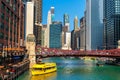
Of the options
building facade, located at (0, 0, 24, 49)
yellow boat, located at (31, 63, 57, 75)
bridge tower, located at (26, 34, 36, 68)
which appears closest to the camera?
yellow boat, located at (31, 63, 57, 75)

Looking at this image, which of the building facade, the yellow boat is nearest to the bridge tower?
the building facade

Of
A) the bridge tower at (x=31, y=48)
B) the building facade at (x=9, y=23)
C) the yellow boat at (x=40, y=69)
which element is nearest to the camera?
the yellow boat at (x=40, y=69)

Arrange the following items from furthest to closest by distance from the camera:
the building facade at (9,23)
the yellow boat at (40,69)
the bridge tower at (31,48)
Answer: the bridge tower at (31,48) < the building facade at (9,23) < the yellow boat at (40,69)

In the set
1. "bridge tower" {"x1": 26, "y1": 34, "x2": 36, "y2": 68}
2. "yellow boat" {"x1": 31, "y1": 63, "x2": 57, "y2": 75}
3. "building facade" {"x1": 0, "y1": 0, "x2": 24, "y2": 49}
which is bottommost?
"yellow boat" {"x1": 31, "y1": 63, "x2": 57, "y2": 75}

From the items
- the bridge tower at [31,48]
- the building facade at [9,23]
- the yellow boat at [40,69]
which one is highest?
the building facade at [9,23]

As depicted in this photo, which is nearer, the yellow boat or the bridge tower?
the yellow boat

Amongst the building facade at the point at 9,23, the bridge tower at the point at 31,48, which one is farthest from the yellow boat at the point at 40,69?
the bridge tower at the point at 31,48

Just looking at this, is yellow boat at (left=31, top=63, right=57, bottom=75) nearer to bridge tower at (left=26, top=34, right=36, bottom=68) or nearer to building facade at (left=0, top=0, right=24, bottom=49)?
building facade at (left=0, top=0, right=24, bottom=49)

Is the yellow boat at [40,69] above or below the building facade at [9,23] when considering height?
below

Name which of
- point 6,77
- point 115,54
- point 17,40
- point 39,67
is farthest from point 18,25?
point 6,77

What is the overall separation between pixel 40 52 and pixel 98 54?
2875 centimetres

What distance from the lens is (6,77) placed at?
6103cm

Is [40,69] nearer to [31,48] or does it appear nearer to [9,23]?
[9,23]

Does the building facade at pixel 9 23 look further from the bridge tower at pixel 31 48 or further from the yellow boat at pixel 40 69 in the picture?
the yellow boat at pixel 40 69
